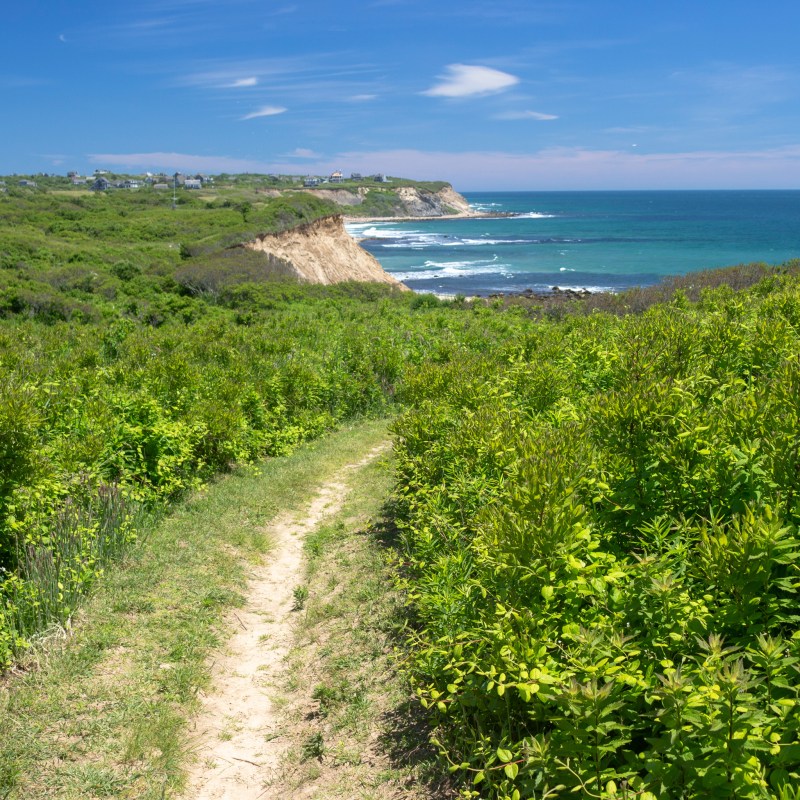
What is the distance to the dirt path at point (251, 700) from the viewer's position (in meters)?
5.01

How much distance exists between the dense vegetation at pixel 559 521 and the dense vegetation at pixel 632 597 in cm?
2

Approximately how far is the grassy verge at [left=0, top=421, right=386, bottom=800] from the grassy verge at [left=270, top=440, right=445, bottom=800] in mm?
864

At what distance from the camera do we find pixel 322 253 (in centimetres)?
4922

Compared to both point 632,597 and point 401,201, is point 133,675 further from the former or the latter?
point 401,201

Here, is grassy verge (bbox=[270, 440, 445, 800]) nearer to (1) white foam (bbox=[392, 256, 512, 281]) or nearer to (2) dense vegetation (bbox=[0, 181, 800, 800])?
(2) dense vegetation (bbox=[0, 181, 800, 800])

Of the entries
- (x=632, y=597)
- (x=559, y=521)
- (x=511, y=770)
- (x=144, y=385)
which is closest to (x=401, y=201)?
(x=144, y=385)

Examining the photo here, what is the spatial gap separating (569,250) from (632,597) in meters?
91.7

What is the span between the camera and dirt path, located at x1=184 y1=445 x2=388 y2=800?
5.01m

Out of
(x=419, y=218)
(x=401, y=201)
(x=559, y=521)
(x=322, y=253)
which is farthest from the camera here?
(x=401, y=201)

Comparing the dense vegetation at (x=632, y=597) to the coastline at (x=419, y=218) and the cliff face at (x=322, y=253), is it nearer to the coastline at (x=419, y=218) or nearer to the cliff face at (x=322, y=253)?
the cliff face at (x=322, y=253)

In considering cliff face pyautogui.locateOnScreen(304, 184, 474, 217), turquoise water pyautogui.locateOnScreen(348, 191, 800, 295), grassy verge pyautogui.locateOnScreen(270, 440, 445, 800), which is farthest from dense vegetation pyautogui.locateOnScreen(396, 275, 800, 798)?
cliff face pyautogui.locateOnScreen(304, 184, 474, 217)

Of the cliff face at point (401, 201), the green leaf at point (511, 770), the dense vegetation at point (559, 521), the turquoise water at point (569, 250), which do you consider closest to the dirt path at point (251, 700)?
the dense vegetation at point (559, 521)

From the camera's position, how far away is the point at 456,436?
6652 mm

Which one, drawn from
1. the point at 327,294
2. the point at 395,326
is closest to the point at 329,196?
the point at 327,294
